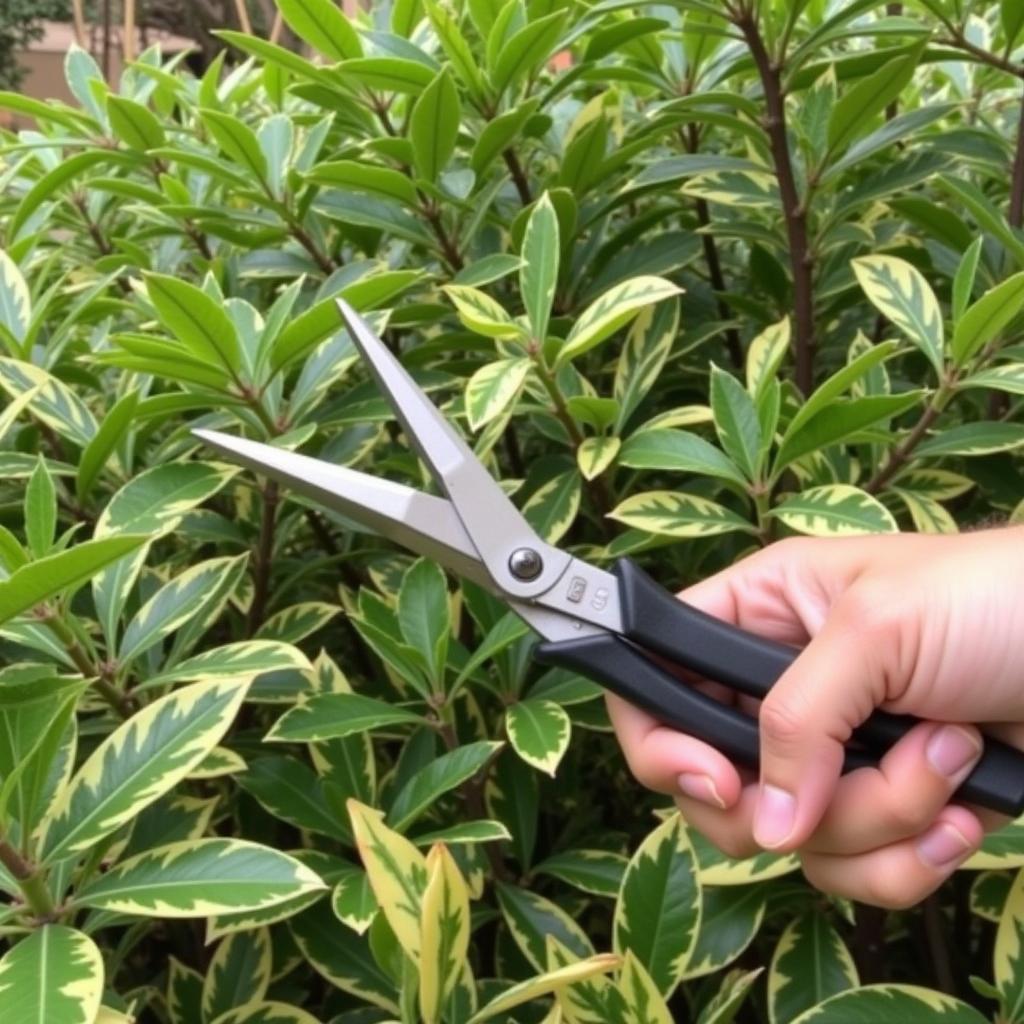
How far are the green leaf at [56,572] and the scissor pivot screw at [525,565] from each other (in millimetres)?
255

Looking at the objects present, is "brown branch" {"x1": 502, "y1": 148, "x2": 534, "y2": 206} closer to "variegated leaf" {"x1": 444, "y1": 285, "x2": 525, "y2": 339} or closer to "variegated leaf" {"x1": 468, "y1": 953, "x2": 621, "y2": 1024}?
"variegated leaf" {"x1": 444, "y1": 285, "x2": 525, "y2": 339}

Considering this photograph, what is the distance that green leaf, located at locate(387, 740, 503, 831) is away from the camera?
81 cm

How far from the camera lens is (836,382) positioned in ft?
2.80

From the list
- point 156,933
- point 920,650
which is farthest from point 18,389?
point 920,650

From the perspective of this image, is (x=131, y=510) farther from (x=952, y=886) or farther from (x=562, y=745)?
(x=952, y=886)

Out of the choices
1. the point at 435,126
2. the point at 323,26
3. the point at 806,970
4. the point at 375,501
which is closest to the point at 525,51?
the point at 435,126

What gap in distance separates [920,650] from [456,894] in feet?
1.04

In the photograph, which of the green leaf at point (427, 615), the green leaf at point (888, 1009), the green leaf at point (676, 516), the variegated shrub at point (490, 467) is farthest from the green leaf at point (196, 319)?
the green leaf at point (888, 1009)

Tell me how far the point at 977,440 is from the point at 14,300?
87 centimetres

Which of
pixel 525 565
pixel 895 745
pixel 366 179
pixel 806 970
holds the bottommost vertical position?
pixel 806 970

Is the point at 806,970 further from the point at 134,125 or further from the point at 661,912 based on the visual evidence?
the point at 134,125

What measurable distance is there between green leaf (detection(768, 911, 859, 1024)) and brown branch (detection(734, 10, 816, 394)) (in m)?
0.50

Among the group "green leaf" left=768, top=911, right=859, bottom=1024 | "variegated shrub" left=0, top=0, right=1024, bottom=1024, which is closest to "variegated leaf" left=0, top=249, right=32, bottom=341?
"variegated shrub" left=0, top=0, right=1024, bottom=1024

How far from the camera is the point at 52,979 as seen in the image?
0.64 metres
